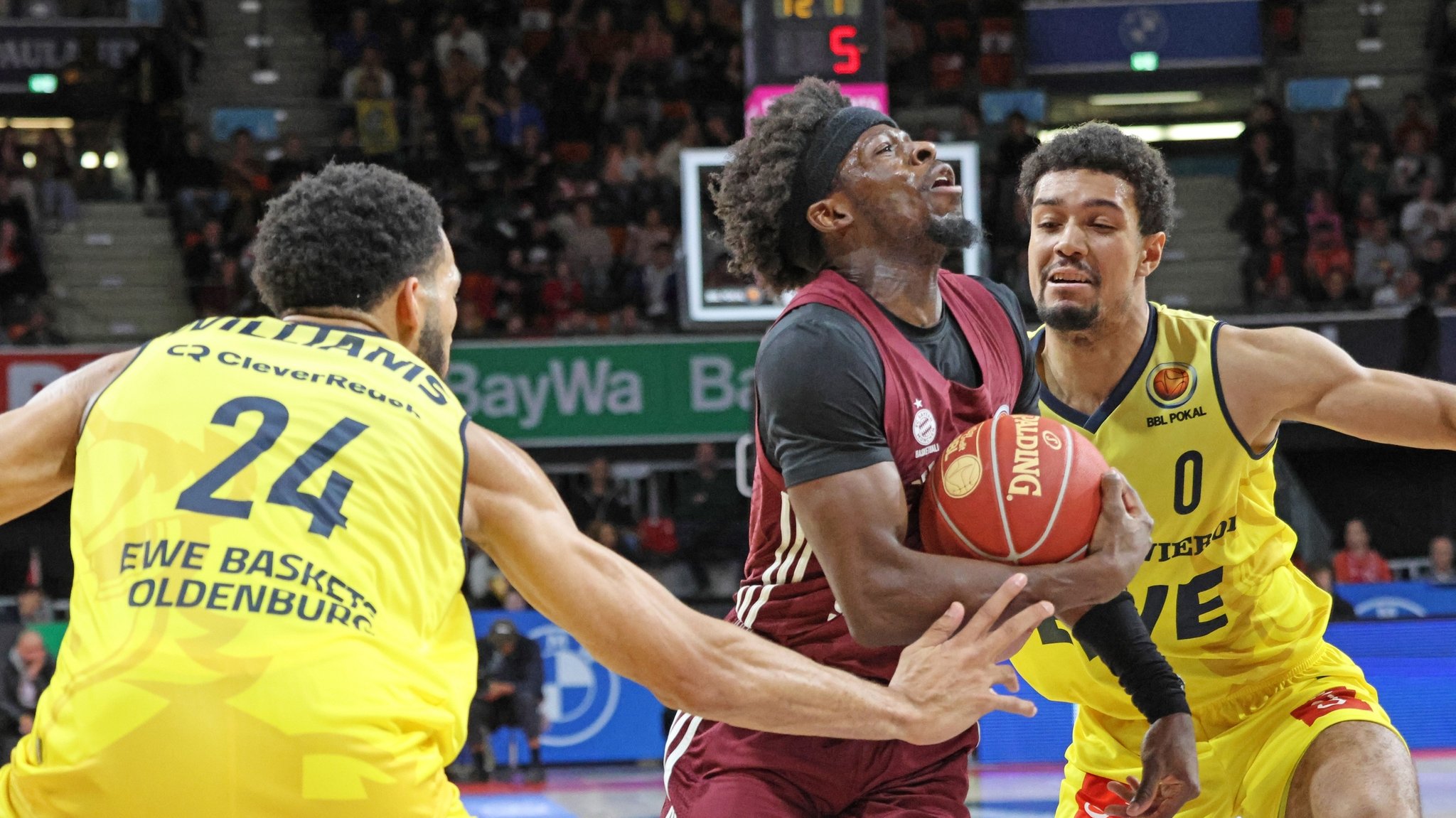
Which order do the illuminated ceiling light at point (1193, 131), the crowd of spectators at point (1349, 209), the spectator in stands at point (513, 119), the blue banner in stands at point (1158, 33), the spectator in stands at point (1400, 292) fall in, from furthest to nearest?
the illuminated ceiling light at point (1193, 131), the blue banner in stands at point (1158, 33), the spectator in stands at point (513, 119), the crowd of spectators at point (1349, 209), the spectator in stands at point (1400, 292)

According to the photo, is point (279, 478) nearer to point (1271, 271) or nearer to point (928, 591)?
point (928, 591)

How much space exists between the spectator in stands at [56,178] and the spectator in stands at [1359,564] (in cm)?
1339

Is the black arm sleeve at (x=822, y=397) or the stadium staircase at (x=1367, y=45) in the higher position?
the stadium staircase at (x=1367, y=45)

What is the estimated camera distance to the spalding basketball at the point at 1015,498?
10.8 feet

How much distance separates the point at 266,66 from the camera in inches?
754

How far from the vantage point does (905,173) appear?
11.9ft

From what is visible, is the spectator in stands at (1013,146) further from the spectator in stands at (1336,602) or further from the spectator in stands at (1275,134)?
the spectator in stands at (1336,602)

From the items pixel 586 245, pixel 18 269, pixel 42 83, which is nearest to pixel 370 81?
pixel 586 245

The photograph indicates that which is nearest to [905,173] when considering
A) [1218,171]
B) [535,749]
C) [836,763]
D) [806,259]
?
[806,259]

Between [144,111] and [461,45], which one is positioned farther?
[461,45]

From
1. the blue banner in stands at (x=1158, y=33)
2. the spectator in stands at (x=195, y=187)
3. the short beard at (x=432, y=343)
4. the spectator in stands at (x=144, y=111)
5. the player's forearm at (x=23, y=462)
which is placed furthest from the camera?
the blue banner in stands at (x=1158, y=33)

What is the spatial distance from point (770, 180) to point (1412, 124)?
15.5m

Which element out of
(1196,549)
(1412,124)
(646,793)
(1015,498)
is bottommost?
(646,793)

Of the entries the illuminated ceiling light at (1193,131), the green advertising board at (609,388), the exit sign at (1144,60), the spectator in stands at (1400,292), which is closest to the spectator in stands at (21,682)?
the green advertising board at (609,388)
